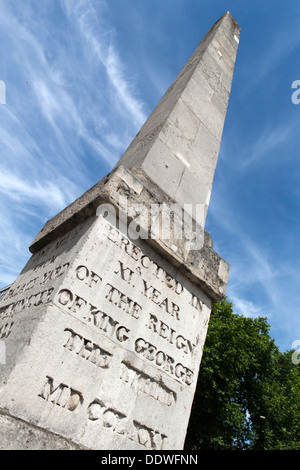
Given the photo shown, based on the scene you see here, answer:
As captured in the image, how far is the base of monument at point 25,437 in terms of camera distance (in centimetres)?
153

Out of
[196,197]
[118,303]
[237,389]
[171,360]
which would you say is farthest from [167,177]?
[237,389]

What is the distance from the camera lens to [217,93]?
477 centimetres

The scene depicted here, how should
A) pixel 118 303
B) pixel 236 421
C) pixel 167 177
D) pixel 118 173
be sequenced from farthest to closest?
pixel 236 421 < pixel 167 177 < pixel 118 173 < pixel 118 303

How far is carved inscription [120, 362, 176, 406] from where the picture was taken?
217 centimetres

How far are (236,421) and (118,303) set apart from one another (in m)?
13.3

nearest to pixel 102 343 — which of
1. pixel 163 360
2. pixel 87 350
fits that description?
pixel 87 350

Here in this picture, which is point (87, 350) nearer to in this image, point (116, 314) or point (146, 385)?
point (116, 314)

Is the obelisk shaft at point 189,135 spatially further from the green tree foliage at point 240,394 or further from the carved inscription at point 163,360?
the green tree foliage at point 240,394

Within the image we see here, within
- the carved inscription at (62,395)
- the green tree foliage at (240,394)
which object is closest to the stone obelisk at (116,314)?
the carved inscription at (62,395)

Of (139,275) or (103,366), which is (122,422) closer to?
(103,366)

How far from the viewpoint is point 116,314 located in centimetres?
225

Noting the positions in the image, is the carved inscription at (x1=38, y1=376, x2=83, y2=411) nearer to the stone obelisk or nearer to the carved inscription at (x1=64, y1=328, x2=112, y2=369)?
the stone obelisk

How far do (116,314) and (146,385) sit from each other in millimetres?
578

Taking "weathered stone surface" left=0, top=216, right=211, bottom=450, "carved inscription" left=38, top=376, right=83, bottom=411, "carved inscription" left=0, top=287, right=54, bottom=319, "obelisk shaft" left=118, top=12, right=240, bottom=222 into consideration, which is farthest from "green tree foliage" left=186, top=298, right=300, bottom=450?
"carved inscription" left=38, top=376, right=83, bottom=411
